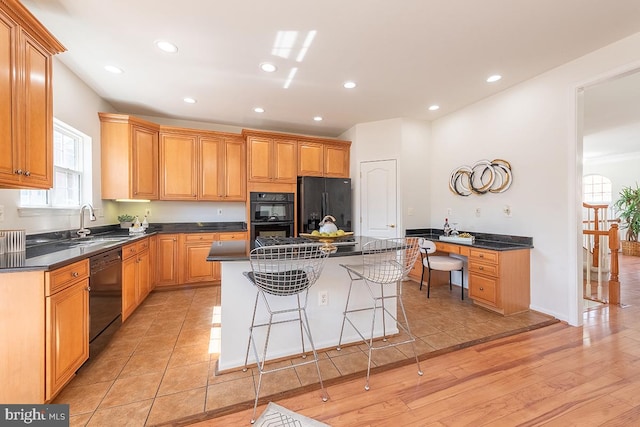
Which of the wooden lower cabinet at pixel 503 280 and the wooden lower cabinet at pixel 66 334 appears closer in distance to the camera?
the wooden lower cabinet at pixel 66 334

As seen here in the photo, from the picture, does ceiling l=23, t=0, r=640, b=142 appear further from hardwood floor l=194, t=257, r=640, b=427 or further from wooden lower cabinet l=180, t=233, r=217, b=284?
hardwood floor l=194, t=257, r=640, b=427

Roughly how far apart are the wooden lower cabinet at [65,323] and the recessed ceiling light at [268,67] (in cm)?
231

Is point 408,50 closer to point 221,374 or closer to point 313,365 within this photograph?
point 313,365

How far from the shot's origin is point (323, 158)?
4.59m

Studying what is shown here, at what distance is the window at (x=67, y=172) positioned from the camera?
103 inches

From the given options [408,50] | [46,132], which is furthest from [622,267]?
[46,132]

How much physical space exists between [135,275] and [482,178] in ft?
15.0

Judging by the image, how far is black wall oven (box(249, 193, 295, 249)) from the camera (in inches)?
163

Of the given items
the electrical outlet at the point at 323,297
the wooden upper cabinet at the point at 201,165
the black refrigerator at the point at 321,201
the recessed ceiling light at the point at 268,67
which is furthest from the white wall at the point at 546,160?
the wooden upper cabinet at the point at 201,165

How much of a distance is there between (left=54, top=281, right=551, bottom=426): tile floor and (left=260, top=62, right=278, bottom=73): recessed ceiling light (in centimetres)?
274

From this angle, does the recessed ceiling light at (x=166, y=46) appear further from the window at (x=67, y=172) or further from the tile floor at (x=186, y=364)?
the tile floor at (x=186, y=364)

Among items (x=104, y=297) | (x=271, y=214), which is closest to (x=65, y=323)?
(x=104, y=297)

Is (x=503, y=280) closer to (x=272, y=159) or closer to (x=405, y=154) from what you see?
(x=405, y=154)

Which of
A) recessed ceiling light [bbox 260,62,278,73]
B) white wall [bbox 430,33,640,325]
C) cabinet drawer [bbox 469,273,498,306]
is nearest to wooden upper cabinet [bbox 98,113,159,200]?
recessed ceiling light [bbox 260,62,278,73]
